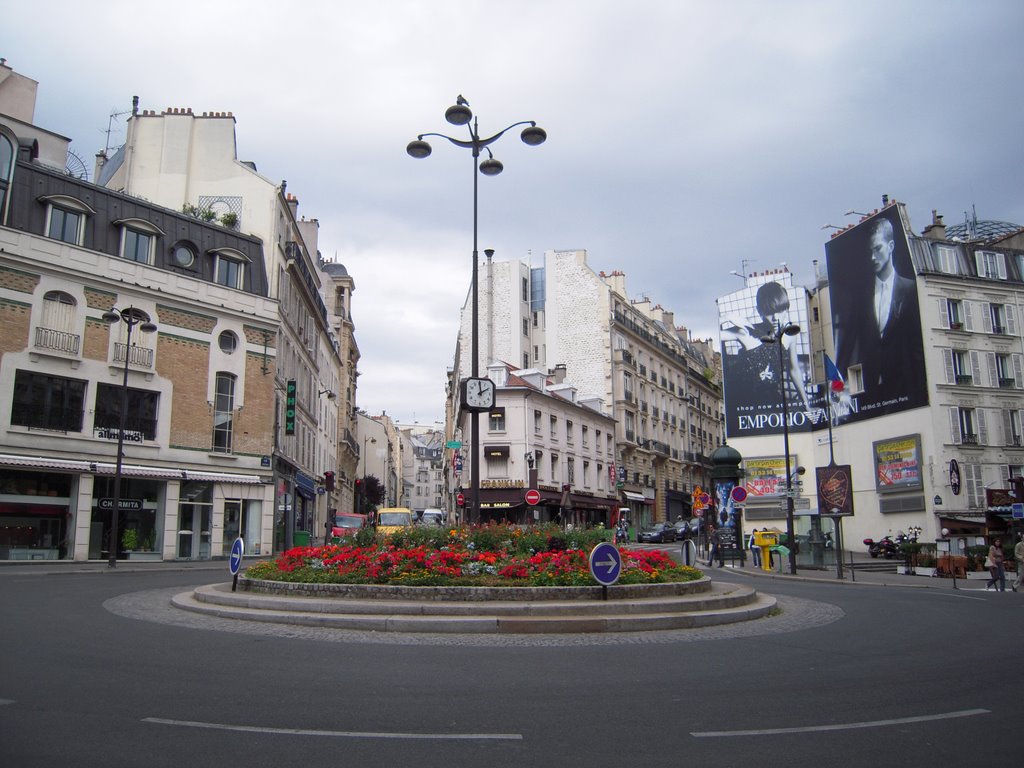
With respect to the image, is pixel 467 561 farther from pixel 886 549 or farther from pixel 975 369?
pixel 975 369

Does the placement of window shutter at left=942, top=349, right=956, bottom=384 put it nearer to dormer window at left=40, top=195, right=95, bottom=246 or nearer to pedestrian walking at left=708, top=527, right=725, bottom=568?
pedestrian walking at left=708, top=527, right=725, bottom=568

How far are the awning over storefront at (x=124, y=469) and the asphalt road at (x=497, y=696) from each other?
1628 centimetres

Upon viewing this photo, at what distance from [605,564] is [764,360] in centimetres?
4393

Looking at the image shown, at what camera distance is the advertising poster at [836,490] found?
23.4 m

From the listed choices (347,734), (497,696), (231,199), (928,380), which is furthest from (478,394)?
(928,380)

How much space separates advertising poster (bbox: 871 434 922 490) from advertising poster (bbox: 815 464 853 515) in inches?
711

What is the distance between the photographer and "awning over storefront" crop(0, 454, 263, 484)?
24.3m

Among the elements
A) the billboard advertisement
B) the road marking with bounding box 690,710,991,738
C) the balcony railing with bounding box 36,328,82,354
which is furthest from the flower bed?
the billboard advertisement

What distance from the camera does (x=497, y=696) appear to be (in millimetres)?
6285

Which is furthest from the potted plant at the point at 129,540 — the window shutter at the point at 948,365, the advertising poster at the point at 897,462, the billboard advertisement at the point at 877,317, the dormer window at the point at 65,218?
the window shutter at the point at 948,365

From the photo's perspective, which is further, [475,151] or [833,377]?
[833,377]

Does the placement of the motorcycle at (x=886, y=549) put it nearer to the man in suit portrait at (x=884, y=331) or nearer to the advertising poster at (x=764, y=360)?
the man in suit portrait at (x=884, y=331)

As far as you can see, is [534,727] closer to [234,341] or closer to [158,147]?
[234,341]

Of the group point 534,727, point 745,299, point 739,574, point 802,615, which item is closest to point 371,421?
point 745,299
